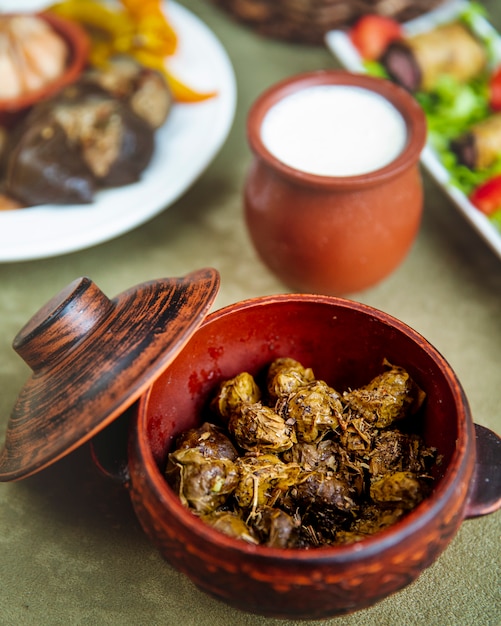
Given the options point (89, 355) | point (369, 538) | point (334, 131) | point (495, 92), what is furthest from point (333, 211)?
point (495, 92)

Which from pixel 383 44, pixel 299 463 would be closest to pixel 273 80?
pixel 383 44

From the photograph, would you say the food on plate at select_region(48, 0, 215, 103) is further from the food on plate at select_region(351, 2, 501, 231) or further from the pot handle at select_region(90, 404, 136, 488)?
the pot handle at select_region(90, 404, 136, 488)

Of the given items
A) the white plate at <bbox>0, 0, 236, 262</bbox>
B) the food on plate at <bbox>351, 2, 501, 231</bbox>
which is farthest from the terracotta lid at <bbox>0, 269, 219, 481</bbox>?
the food on plate at <bbox>351, 2, 501, 231</bbox>

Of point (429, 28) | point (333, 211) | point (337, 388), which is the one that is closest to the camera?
point (337, 388)

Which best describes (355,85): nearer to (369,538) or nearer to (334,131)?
(334,131)

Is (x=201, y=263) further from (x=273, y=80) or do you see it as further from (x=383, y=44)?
(x=383, y=44)

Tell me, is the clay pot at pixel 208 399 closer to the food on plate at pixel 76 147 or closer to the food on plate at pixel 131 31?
the food on plate at pixel 76 147

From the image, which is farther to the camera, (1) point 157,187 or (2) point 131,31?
(2) point 131,31
